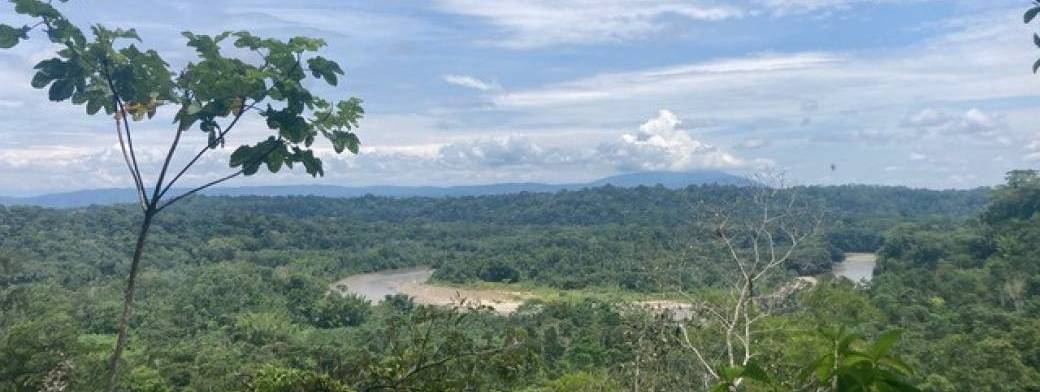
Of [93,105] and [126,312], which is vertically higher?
[93,105]

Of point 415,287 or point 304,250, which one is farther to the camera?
point 304,250

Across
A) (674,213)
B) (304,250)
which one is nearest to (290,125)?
(304,250)

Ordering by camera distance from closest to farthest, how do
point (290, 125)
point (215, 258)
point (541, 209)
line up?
1. point (290, 125)
2. point (215, 258)
3. point (541, 209)

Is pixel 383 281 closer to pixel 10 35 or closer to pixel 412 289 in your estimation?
pixel 412 289

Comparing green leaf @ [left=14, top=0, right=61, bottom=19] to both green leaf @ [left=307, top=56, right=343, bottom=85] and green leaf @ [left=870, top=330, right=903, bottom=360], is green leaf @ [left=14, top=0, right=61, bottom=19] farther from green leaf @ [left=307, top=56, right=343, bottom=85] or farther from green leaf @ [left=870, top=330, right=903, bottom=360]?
green leaf @ [left=870, top=330, right=903, bottom=360]

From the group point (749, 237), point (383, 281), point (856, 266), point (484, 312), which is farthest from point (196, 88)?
point (856, 266)

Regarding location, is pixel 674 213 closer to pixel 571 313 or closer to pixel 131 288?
pixel 571 313

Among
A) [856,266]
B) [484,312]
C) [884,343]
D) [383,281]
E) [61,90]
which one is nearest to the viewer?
[884,343]
